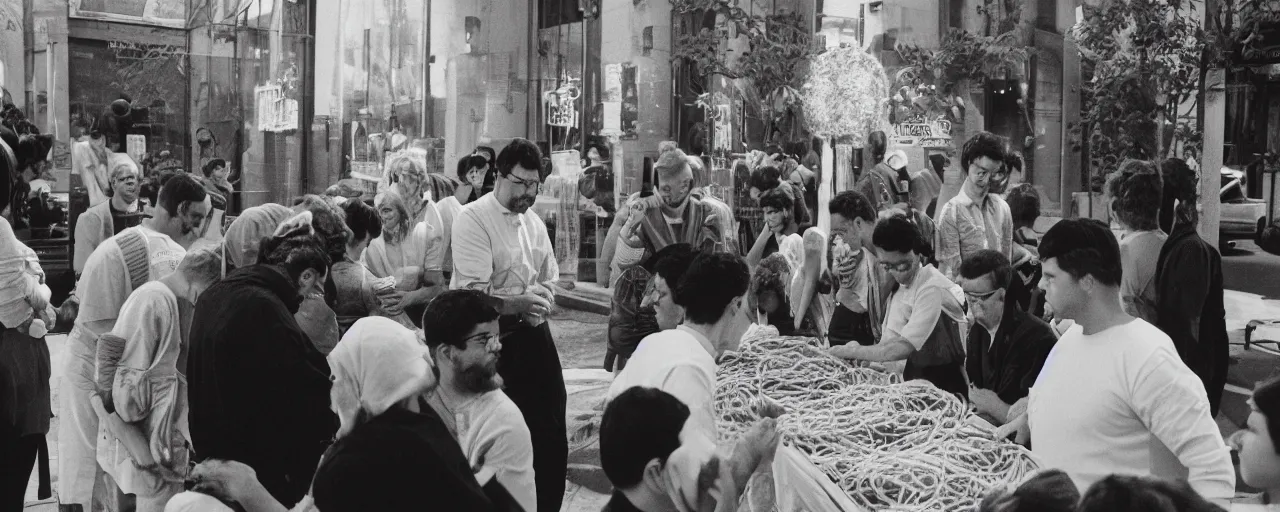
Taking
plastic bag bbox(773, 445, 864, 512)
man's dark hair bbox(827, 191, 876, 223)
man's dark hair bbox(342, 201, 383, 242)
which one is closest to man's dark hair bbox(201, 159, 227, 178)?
man's dark hair bbox(342, 201, 383, 242)

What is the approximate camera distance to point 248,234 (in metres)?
4.39

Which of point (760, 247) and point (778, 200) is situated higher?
point (778, 200)

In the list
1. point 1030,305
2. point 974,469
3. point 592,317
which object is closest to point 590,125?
point 592,317

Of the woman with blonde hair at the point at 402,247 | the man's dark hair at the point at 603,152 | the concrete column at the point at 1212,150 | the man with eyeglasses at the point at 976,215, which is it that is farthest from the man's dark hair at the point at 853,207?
the man's dark hair at the point at 603,152

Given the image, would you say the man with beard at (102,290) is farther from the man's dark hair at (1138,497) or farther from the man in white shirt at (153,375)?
the man's dark hair at (1138,497)

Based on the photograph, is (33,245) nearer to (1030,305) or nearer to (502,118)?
(502,118)

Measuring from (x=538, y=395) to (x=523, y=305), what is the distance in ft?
1.33

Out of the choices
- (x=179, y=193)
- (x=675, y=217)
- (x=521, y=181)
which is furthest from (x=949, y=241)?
(x=179, y=193)

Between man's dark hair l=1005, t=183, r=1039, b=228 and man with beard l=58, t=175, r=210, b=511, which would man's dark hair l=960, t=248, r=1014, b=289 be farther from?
man's dark hair l=1005, t=183, r=1039, b=228

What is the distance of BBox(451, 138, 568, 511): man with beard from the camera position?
18.6 ft

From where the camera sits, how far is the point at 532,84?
51.4 ft

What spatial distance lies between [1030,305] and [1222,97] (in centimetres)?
472

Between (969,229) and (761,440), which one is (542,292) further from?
(761,440)

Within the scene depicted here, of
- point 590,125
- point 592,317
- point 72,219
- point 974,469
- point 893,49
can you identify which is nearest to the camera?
point 974,469
